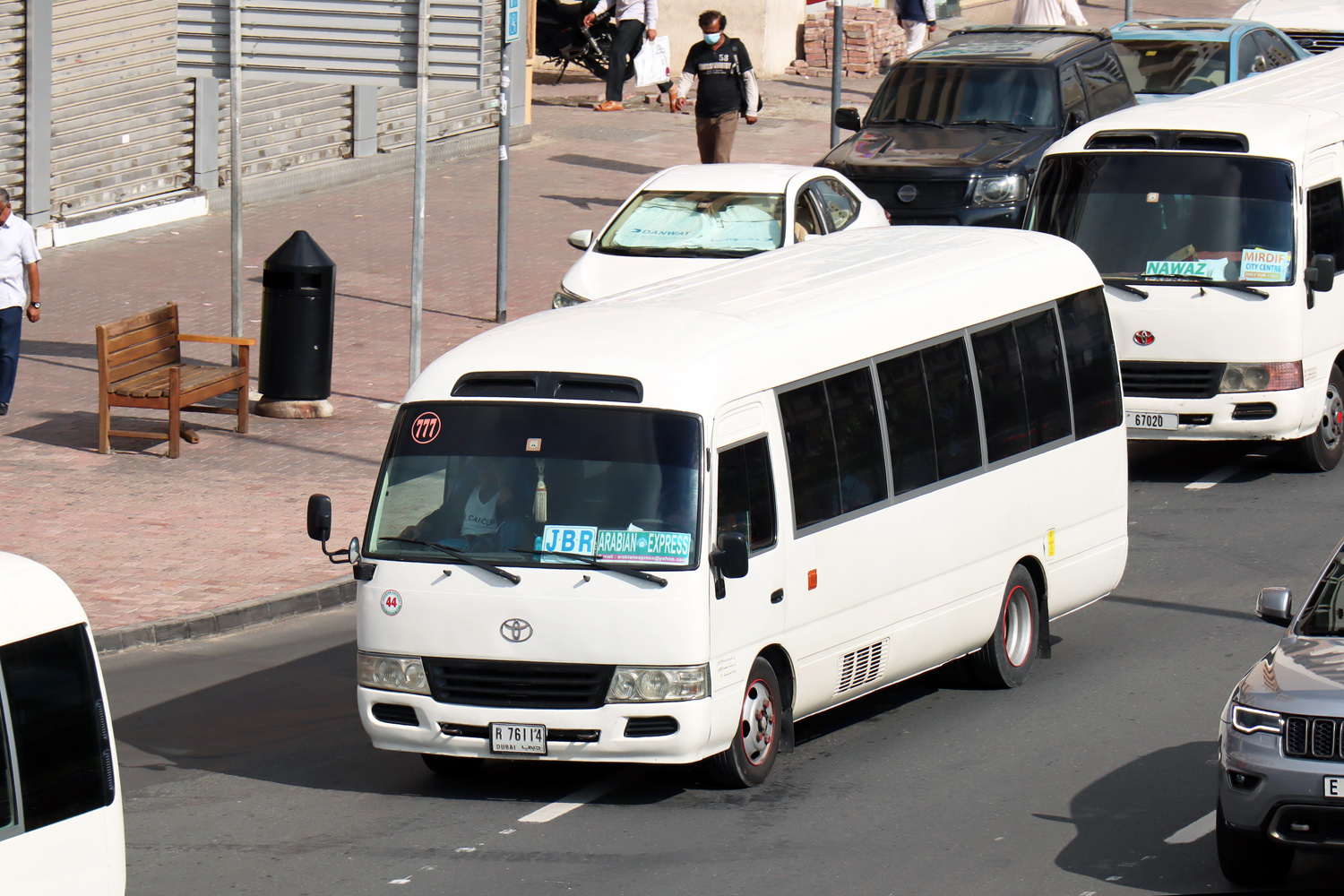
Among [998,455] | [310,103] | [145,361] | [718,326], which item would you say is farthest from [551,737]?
[310,103]

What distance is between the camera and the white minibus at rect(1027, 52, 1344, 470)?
1565cm

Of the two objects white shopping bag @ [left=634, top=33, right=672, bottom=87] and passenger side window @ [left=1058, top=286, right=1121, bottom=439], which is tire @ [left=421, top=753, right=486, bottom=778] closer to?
passenger side window @ [left=1058, top=286, right=1121, bottom=439]

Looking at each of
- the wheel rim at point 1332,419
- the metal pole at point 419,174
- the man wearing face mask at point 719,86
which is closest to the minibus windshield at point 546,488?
the metal pole at point 419,174

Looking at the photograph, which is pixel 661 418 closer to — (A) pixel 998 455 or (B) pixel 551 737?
(B) pixel 551 737

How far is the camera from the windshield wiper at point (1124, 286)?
1579 cm

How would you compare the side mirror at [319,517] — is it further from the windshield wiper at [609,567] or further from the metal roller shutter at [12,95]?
the metal roller shutter at [12,95]

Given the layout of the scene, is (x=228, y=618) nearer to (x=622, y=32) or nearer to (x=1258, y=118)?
(x=1258, y=118)

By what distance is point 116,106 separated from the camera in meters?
23.2

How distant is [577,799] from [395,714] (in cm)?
88

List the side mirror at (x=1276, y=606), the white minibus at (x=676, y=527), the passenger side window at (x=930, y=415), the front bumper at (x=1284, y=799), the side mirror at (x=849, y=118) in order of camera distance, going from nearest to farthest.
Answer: the front bumper at (x=1284, y=799) < the side mirror at (x=1276, y=606) < the white minibus at (x=676, y=527) < the passenger side window at (x=930, y=415) < the side mirror at (x=849, y=118)

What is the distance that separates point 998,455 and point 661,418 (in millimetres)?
2729

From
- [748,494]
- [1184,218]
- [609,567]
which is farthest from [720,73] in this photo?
[609,567]

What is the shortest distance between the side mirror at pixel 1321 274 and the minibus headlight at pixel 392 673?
8.91 m

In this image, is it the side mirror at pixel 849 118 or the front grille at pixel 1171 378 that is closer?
the front grille at pixel 1171 378
